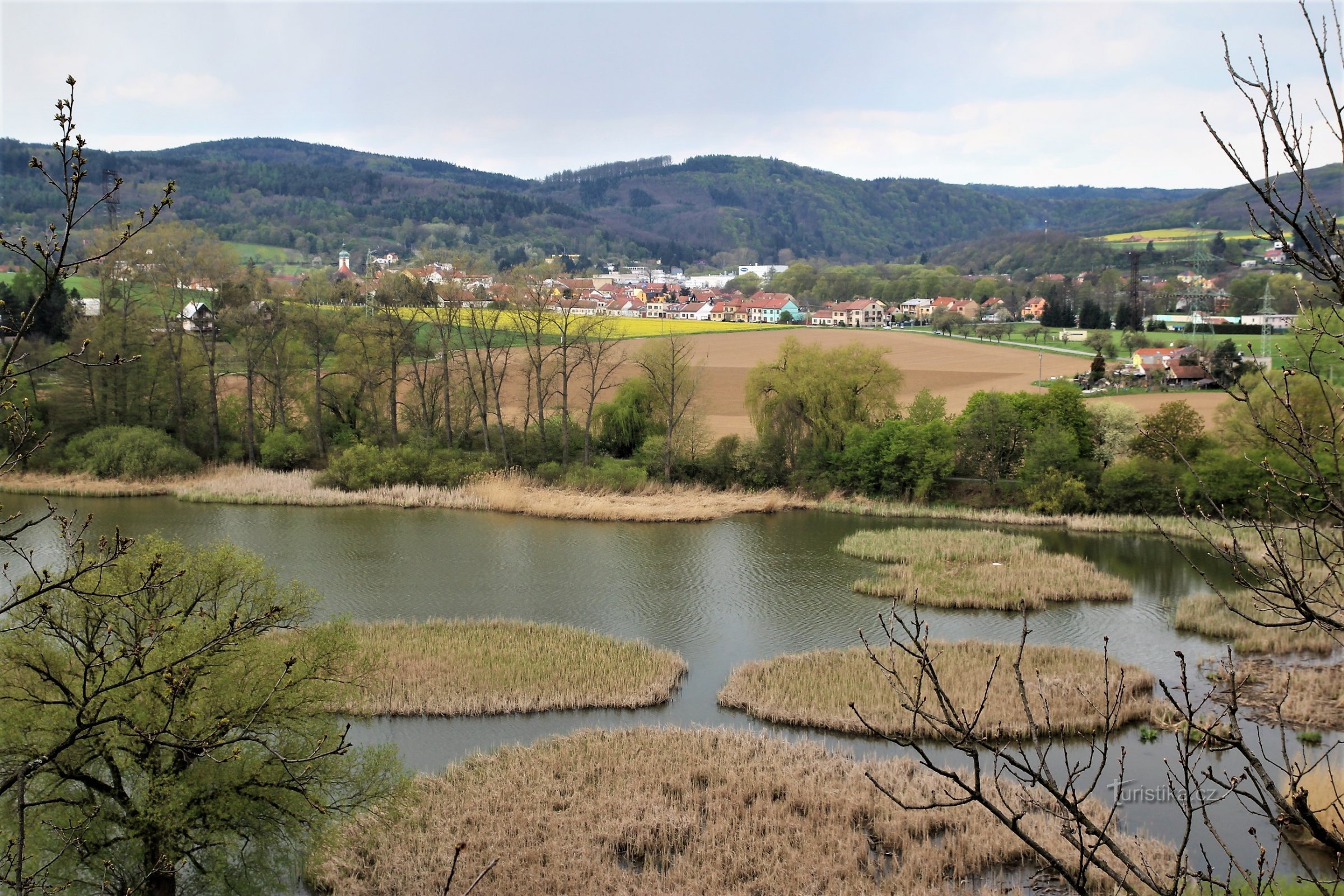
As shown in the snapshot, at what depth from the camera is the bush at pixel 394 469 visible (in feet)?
94.8

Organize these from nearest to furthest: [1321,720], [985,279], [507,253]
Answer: [1321,720] → [985,279] → [507,253]

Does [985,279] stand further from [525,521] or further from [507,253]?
[525,521]

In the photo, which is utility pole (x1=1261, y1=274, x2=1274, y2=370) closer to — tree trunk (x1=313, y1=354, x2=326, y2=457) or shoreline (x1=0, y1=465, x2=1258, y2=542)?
shoreline (x1=0, y1=465, x2=1258, y2=542)

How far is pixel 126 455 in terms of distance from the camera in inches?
1144

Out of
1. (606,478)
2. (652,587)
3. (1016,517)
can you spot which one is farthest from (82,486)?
(1016,517)

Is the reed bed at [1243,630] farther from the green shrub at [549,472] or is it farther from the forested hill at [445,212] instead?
the forested hill at [445,212]

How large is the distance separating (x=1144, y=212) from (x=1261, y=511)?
551ft

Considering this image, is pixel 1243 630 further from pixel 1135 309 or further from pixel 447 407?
pixel 1135 309

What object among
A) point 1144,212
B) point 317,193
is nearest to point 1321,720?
point 317,193

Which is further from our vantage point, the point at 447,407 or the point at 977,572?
the point at 447,407

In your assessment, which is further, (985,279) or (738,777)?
(985,279)

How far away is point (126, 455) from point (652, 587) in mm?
18281

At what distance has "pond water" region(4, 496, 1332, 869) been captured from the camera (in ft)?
45.0

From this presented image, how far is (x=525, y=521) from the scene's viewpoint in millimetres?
25828
